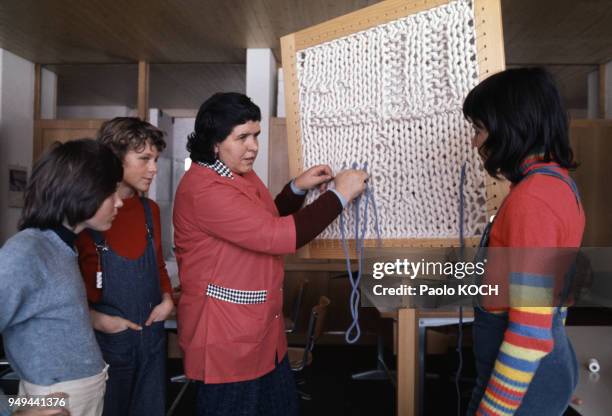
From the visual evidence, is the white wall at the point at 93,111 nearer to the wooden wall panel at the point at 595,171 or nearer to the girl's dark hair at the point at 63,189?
the wooden wall panel at the point at 595,171

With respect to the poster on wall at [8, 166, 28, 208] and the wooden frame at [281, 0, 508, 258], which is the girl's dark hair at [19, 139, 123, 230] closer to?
the wooden frame at [281, 0, 508, 258]

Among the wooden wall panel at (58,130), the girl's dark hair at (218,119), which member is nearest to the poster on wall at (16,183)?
the wooden wall panel at (58,130)

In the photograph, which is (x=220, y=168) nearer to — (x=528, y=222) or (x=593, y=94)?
(x=528, y=222)

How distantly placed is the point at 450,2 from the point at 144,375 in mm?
1352

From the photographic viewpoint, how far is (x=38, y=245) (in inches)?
44.1

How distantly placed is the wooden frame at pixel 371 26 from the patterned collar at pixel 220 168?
0.19m

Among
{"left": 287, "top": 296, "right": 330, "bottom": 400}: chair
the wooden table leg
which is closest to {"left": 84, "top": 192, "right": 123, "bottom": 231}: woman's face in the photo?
the wooden table leg

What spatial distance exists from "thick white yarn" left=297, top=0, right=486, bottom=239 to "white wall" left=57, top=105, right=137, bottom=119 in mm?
6696

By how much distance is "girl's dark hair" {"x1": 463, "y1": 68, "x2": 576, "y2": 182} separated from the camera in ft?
2.98

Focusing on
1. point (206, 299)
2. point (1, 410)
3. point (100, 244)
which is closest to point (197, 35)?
point (100, 244)

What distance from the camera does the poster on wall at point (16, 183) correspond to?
4793mm

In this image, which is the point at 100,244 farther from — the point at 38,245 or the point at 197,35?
the point at 197,35

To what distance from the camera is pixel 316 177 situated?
1.36 metres

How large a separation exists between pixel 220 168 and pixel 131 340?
1.95 ft
